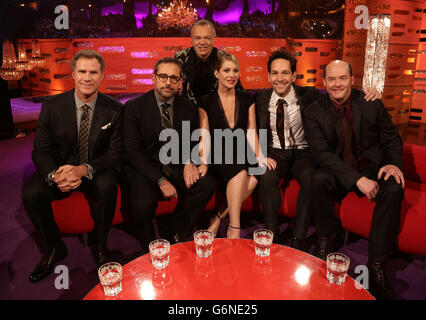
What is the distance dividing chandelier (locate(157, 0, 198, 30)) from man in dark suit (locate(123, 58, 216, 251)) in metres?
7.82

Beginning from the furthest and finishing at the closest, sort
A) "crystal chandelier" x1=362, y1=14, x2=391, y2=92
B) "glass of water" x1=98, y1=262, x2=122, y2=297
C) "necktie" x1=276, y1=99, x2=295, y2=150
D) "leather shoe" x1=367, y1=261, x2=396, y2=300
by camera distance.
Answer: "crystal chandelier" x1=362, y1=14, x2=391, y2=92 < "necktie" x1=276, y1=99, x2=295, y2=150 < "leather shoe" x1=367, y1=261, x2=396, y2=300 < "glass of water" x1=98, y1=262, x2=122, y2=297

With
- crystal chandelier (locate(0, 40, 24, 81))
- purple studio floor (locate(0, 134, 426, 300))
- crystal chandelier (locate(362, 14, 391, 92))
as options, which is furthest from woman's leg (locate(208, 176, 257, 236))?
crystal chandelier (locate(362, 14, 391, 92))

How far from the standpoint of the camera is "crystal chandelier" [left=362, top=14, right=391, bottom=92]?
17.6ft

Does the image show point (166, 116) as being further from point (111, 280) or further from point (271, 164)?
point (111, 280)

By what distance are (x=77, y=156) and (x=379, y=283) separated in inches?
85.8

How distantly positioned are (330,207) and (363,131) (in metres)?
0.63

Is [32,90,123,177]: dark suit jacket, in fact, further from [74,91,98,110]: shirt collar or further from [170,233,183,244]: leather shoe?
[170,233,183,244]: leather shoe

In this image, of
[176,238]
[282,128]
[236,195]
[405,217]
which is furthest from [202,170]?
[405,217]

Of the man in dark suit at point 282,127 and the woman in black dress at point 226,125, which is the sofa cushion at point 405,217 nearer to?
the man in dark suit at point 282,127

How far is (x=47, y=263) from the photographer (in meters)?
2.15

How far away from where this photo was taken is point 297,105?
263 centimetres

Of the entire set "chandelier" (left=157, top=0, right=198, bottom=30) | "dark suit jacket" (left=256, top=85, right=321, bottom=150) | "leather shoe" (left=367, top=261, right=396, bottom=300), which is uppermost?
"chandelier" (left=157, top=0, right=198, bottom=30)

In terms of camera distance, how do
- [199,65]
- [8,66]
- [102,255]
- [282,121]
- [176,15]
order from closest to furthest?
[102,255] → [282,121] → [199,65] → [8,66] → [176,15]
